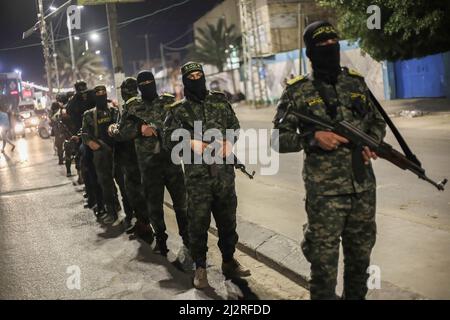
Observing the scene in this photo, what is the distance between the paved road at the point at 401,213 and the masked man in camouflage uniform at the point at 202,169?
118cm

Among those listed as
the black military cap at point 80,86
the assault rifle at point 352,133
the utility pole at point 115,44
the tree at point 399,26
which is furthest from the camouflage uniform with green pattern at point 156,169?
the tree at point 399,26

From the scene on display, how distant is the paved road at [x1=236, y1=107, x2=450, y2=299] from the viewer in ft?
12.7

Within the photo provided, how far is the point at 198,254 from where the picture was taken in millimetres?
4230

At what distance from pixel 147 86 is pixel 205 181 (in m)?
1.57

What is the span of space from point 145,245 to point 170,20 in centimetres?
5246

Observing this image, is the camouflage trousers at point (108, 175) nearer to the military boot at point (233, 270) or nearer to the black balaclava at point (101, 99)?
the black balaclava at point (101, 99)

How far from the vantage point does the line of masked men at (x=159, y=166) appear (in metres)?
4.09

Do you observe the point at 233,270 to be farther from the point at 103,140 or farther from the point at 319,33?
the point at 103,140

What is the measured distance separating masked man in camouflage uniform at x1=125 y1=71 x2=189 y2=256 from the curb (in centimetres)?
71

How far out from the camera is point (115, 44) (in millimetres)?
10516

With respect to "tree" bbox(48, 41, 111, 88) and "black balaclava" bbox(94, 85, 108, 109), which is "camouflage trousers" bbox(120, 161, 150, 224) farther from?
"tree" bbox(48, 41, 111, 88)

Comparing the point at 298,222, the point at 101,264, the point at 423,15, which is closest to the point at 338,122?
the point at 298,222

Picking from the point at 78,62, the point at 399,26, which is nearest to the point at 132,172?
the point at 399,26

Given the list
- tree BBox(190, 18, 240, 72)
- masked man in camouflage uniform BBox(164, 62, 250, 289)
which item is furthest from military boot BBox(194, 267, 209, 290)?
tree BBox(190, 18, 240, 72)
